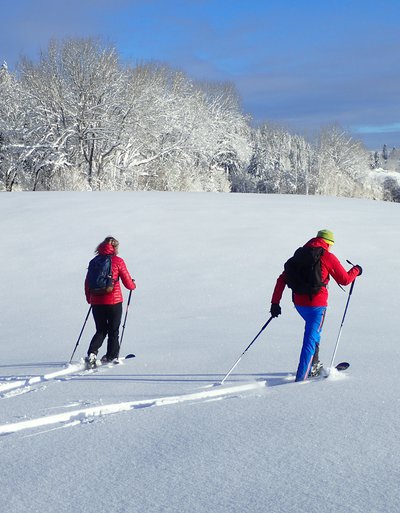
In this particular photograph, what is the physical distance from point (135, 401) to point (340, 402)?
70.7 inches

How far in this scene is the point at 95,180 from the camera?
29.3m

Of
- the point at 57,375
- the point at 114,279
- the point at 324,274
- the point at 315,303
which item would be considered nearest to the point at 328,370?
the point at 315,303

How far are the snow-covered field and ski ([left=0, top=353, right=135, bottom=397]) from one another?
0.13 feet

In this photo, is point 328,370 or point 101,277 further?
point 101,277

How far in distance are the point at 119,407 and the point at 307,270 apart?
85.1 inches

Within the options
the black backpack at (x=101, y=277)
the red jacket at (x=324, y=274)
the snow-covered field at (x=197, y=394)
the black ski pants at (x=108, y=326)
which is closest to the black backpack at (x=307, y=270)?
the red jacket at (x=324, y=274)

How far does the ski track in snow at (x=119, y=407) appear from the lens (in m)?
4.31

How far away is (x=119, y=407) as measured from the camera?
465 cm

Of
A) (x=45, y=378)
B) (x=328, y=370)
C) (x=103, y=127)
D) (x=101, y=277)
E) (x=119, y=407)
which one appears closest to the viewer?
(x=119, y=407)

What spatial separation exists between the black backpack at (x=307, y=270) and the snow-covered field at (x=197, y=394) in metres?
0.91

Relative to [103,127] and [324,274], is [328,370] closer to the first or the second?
[324,274]

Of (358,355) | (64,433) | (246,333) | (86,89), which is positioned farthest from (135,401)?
(86,89)

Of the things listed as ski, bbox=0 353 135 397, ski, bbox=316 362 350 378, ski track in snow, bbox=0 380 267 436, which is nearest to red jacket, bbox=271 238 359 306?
ski, bbox=316 362 350 378

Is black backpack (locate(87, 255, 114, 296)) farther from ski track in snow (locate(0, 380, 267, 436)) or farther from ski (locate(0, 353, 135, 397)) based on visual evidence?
ski track in snow (locate(0, 380, 267, 436))
